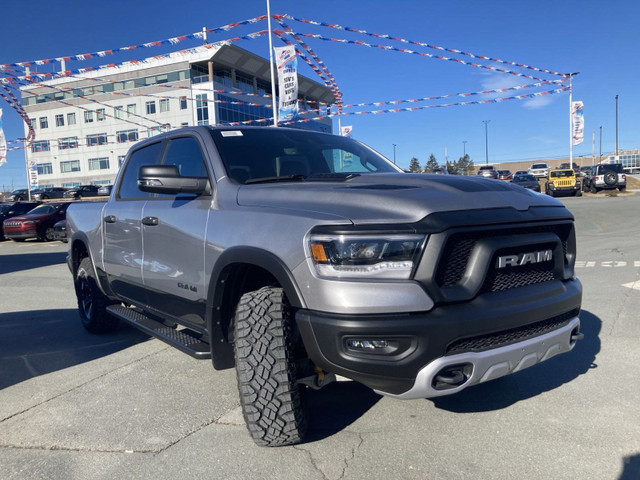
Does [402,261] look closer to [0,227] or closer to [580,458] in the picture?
[580,458]

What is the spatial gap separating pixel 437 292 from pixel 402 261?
0.68ft

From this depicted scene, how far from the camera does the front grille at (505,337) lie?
7.66ft

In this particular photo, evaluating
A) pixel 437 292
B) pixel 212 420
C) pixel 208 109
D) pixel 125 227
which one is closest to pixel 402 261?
pixel 437 292

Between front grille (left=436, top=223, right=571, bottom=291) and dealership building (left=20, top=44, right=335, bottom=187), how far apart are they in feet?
140

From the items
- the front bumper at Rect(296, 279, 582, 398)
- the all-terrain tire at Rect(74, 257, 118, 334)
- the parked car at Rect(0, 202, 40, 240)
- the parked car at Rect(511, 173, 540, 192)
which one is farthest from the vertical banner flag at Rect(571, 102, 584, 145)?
the front bumper at Rect(296, 279, 582, 398)

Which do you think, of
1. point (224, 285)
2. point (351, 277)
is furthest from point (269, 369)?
point (351, 277)

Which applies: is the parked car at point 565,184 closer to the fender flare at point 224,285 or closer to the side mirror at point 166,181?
the side mirror at point 166,181

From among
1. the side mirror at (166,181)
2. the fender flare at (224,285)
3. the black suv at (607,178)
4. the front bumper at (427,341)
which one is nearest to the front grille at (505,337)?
the front bumper at (427,341)

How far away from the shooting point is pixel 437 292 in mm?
2281

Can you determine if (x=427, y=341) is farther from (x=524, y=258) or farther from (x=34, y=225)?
(x=34, y=225)

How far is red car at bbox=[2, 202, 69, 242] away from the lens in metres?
18.2

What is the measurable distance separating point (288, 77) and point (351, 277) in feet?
57.1

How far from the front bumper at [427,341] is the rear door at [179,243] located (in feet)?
3.45

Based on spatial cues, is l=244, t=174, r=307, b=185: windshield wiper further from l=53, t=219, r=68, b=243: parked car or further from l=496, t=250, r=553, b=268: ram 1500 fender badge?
l=53, t=219, r=68, b=243: parked car
